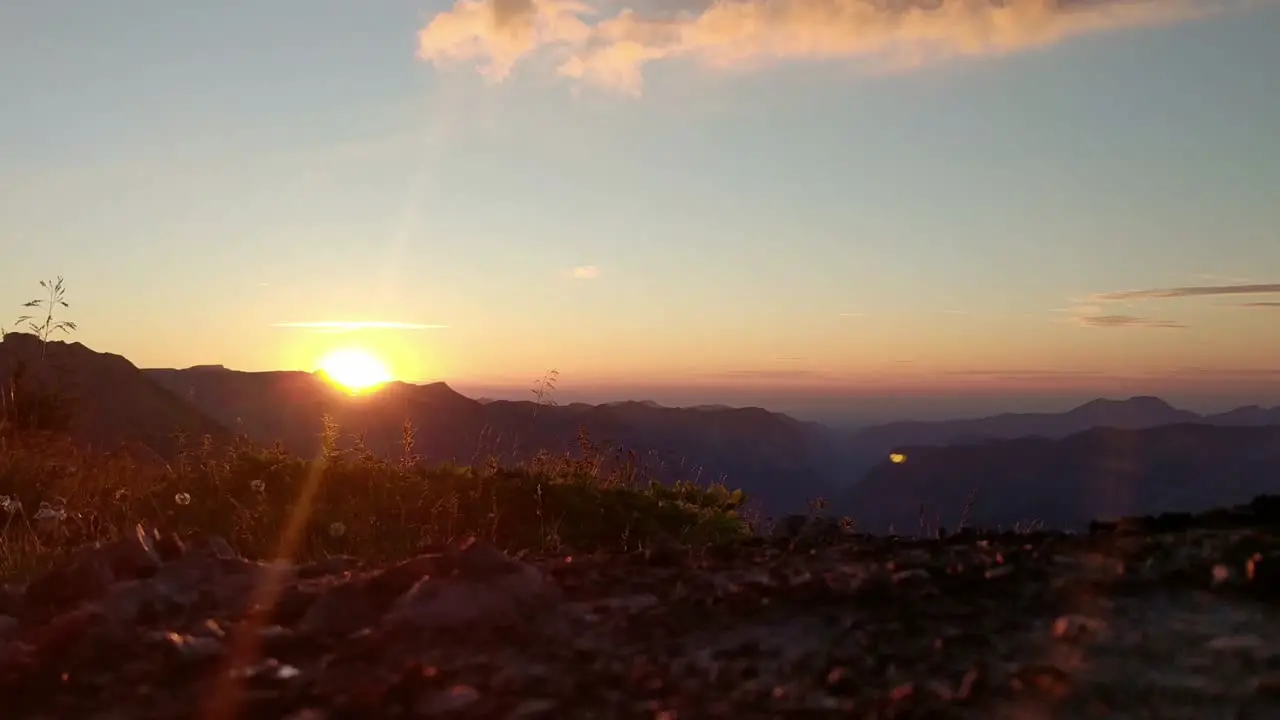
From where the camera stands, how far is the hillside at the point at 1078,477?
5059 mm

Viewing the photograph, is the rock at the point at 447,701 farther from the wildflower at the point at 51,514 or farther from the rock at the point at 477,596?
the wildflower at the point at 51,514

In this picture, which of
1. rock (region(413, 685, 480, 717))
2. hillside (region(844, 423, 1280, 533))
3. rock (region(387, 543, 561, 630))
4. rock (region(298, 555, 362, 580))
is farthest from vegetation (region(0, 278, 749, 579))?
rock (region(413, 685, 480, 717))

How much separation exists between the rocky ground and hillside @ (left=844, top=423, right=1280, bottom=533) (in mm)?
1127

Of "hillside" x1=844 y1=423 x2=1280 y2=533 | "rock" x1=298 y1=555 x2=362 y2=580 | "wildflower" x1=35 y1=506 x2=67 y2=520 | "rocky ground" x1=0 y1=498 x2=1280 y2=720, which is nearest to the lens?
"rocky ground" x1=0 y1=498 x2=1280 y2=720

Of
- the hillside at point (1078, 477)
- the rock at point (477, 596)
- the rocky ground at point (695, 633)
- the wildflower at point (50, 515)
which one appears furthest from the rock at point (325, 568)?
the wildflower at point (50, 515)

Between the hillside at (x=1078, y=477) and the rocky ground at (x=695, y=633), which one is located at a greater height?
the rocky ground at (x=695, y=633)

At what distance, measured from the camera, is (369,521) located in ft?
18.8

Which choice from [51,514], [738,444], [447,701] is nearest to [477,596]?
[447,701]

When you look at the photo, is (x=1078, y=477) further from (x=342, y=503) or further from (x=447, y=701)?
(x=447, y=701)

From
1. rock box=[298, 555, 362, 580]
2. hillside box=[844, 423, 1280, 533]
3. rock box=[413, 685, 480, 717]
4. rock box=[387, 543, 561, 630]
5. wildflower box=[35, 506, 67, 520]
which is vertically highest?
rock box=[387, 543, 561, 630]

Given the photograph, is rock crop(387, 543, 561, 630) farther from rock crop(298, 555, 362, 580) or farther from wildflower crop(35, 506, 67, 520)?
wildflower crop(35, 506, 67, 520)

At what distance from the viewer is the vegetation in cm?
538

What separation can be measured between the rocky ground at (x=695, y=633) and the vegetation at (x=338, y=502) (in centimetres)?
183

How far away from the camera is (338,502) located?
6391 mm
